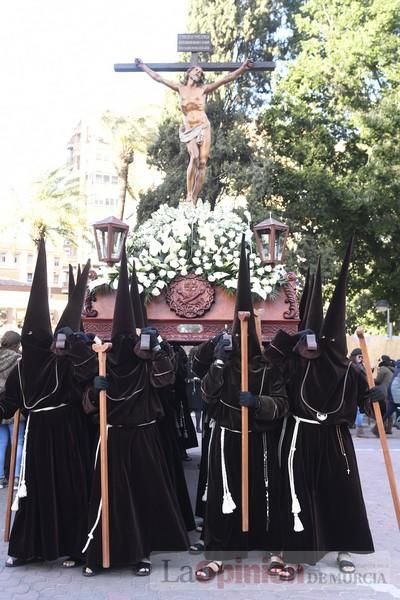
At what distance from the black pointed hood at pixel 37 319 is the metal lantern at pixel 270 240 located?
94.6 inches

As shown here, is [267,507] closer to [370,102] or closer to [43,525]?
[43,525]

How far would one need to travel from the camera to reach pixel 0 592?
161 inches

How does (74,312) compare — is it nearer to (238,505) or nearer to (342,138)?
(238,505)

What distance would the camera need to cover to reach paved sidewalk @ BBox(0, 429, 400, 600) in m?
4.08

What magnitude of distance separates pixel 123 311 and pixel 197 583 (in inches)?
78.9

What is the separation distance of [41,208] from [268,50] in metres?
11.5

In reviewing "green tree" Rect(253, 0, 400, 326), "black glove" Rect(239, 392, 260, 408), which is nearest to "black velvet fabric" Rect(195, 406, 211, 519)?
"black glove" Rect(239, 392, 260, 408)

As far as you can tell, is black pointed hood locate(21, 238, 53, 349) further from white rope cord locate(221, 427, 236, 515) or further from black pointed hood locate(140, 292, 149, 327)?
white rope cord locate(221, 427, 236, 515)

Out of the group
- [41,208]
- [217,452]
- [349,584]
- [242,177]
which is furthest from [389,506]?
[41,208]

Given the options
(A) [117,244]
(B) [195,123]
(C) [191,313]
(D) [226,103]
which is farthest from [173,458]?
(D) [226,103]

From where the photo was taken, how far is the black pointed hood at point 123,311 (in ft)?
14.9

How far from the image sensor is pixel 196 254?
6.04m

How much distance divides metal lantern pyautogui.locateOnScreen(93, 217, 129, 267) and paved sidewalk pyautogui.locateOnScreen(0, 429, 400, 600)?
277 centimetres

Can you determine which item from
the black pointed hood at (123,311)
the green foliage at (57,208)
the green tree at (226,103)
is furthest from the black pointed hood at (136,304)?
the green foliage at (57,208)
